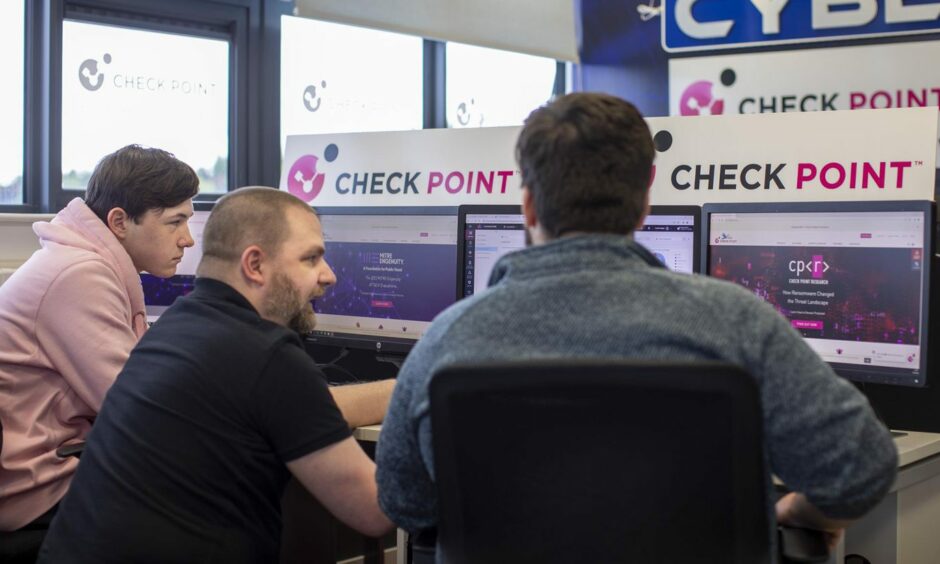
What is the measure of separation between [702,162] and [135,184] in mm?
1501

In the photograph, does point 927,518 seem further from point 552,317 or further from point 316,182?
point 316,182

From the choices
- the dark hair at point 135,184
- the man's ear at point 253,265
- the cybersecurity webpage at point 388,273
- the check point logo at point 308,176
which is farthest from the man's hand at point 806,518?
the check point logo at point 308,176

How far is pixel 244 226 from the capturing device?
69.5 inches

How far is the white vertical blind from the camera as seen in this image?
441 centimetres

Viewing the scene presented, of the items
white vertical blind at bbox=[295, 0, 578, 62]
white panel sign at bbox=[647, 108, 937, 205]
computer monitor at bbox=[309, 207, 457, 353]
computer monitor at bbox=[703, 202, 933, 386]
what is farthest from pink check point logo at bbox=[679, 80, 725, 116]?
computer monitor at bbox=[703, 202, 933, 386]

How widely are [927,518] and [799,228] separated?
2.17 feet

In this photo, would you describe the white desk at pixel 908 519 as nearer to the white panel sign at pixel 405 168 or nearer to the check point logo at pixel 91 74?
the white panel sign at pixel 405 168

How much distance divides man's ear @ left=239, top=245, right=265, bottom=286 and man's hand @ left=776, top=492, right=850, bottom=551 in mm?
922

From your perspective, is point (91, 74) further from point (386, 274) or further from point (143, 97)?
point (386, 274)

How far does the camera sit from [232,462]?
1595 mm

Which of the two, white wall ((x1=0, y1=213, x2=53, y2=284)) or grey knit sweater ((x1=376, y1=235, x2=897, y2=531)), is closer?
grey knit sweater ((x1=376, y1=235, x2=897, y2=531))

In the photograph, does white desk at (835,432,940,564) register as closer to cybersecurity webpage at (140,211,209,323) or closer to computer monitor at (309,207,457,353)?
computer monitor at (309,207,457,353)

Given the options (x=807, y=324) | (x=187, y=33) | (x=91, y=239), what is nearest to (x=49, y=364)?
(x=91, y=239)

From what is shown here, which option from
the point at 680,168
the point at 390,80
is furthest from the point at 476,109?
the point at 680,168
